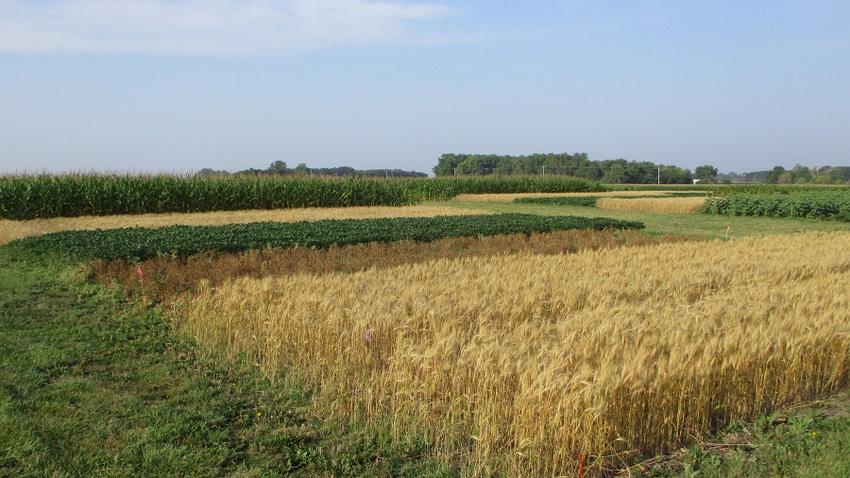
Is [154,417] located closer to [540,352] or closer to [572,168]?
[540,352]

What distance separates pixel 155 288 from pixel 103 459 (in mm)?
5892

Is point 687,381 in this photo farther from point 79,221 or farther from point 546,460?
point 79,221

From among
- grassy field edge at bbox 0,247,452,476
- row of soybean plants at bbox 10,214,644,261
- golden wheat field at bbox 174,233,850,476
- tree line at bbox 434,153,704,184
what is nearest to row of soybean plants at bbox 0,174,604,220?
row of soybean plants at bbox 10,214,644,261

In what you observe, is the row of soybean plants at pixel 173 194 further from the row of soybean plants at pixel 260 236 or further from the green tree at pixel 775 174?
the green tree at pixel 775 174

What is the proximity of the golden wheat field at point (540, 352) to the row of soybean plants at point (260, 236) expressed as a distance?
475 cm

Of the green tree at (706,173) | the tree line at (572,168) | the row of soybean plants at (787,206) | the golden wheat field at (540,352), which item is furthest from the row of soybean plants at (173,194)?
the green tree at (706,173)

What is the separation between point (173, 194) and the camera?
30.0m

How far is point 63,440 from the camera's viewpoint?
489 cm

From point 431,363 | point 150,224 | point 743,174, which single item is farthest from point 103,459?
point 743,174

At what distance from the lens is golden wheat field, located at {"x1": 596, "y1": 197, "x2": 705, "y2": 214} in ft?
118

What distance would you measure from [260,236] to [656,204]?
29047 millimetres

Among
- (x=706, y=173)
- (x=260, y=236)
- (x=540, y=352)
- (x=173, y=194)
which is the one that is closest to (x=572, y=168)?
(x=706, y=173)

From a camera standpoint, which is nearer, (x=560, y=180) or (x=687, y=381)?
(x=687, y=381)

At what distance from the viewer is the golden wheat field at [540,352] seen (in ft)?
14.8
